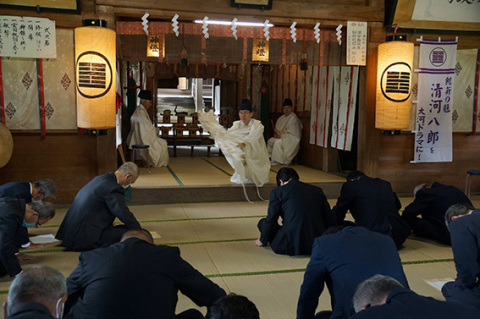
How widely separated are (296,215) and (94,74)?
3231 millimetres

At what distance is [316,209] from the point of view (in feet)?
14.2

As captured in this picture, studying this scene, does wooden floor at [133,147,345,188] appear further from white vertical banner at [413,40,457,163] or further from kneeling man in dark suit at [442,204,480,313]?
kneeling man in dark suit at [442,204,480,313]

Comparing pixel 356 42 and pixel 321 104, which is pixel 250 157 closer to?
pixel 356 42

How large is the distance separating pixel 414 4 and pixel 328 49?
4.74 feet

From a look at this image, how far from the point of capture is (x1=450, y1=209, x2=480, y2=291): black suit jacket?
2975mm

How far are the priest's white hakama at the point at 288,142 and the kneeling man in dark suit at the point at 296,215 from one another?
5406 millimetres

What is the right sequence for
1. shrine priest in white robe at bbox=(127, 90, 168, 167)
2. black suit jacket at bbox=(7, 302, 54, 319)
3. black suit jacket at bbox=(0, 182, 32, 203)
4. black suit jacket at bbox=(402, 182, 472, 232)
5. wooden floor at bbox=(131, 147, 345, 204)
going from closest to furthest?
1. black suit jacket at bbox=(7, 302, 54, 319)
2. black suit jacket at bbox=(0, 182, 32, 203)
3. black suit jacket at bbox=(402, 182, 472, 232)
4. wooden floor at bbox=(131, 147, 345, 204)
5. shrine priest in white robe at bbox=(127, 90, 168, 167)

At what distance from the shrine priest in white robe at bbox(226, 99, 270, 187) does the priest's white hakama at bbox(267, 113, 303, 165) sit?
105 inches

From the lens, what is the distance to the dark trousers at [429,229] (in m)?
4.80

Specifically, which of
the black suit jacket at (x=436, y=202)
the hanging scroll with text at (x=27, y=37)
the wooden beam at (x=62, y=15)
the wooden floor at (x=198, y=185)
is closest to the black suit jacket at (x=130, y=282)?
the black suit jacket at (x=436, y=202)

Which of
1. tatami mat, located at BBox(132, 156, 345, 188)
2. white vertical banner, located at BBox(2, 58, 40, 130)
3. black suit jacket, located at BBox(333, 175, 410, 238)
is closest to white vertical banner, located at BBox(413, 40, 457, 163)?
tatami mat, located at BBox(132, 156, 345, 188)

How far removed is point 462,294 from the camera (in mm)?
3131

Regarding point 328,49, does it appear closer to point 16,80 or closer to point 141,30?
point 141,30

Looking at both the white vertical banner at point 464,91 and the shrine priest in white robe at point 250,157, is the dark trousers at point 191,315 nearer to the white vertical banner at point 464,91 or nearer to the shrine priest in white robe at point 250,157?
the shrine priest in white robe at point 250,157
